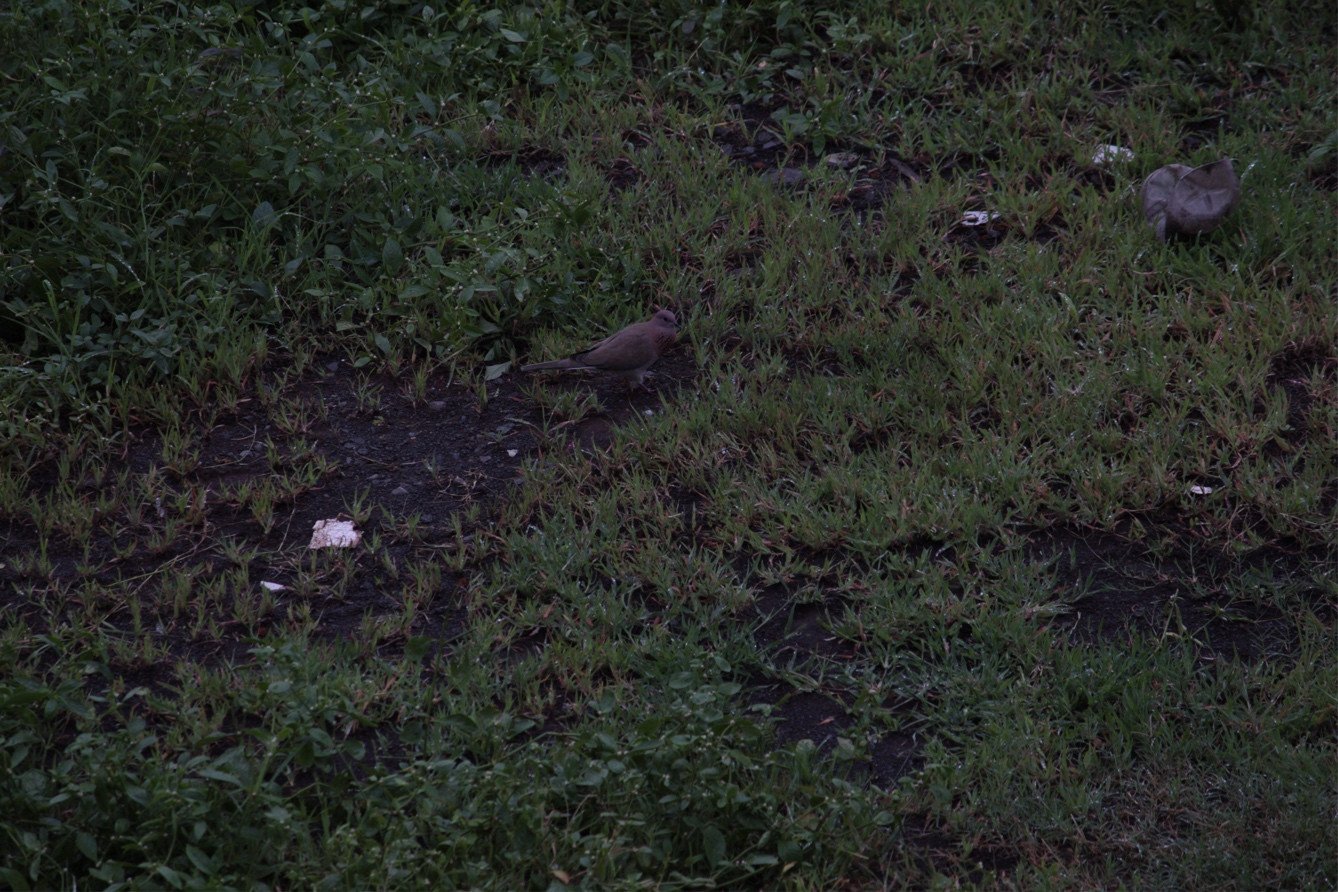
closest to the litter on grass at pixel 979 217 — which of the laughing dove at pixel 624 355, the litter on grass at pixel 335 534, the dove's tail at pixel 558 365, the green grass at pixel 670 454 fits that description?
the green grass at pixel 670 454

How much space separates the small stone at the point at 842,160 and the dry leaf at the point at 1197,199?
52.7 inches

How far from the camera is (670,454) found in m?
4.55

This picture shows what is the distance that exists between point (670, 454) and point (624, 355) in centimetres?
Answer: 42

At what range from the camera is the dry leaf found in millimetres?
5191

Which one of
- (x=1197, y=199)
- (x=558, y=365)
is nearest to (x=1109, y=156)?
(x=1197, y=199)

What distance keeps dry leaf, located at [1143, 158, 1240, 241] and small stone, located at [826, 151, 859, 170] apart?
1.34m

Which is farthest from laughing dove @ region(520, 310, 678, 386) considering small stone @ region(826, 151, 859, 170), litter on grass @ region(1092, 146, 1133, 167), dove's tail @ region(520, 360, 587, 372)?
litter on grass @ region(1092, 146, 1133, 167)

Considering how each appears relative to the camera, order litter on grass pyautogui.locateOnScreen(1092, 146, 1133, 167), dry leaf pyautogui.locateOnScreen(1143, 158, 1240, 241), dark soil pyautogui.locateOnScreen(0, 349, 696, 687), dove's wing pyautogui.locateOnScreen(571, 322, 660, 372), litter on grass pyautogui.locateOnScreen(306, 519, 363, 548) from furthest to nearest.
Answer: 1. litter on grass pyautogui.locateOnScreen(1092, 146, 1133, 167)
2. dry leaf pyautogui.locateOnScreen(1143, 158, 1240, 241)
3. dove's wing pyautogui.locateOnScreen(571, 322, 660, 372)
4. litter on grass pyautogui.locateOnScreen(306, 519, 363, 548)
5. dark soil pyautogui.locateOnScreen(0, 349, 696, 687)

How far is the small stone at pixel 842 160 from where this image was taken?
5898 millimetres

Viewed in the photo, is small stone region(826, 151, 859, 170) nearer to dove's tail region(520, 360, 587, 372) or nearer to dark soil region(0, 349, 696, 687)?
dark soil region(0, 349, 696, 687)

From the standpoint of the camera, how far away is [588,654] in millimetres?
3805

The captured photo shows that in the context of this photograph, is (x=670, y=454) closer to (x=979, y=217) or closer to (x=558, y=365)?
(x=558, y=365)

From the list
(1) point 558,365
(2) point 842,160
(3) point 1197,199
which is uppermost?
(3) point 1197,199

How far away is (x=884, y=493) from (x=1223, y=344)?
1515 mm
